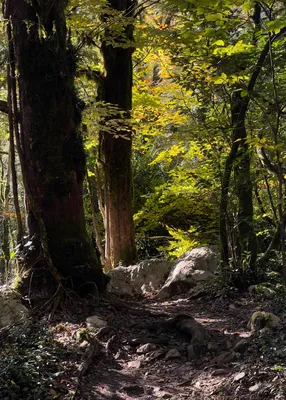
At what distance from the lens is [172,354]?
4164 mm

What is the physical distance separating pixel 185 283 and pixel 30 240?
3.06 meters

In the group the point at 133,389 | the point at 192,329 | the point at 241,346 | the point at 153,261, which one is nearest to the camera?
the point at 133,389

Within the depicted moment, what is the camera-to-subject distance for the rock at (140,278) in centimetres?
786

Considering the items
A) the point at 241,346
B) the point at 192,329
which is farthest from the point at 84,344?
the point at 241,346

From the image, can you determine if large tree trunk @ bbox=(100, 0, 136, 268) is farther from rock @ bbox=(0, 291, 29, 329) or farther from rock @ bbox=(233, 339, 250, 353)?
rock @ bbox=(233, 339, 250, 353)

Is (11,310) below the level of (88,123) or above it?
below

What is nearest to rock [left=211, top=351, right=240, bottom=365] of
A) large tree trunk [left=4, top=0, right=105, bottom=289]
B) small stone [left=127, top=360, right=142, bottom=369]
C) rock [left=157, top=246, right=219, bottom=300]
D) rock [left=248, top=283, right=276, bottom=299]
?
small stone [left=127, top=360, right=142, bottom=369]

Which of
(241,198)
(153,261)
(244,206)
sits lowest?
(153,261)

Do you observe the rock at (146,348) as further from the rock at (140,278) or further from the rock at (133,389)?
the rock at (140,278)

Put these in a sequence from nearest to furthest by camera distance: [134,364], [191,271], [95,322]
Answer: [134,364], [95,322], [191,271]

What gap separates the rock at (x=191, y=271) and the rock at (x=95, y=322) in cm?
267

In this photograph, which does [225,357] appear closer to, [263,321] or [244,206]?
[263,321]

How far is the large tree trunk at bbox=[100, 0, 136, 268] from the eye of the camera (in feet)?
30.7

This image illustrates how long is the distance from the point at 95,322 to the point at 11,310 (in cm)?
99
